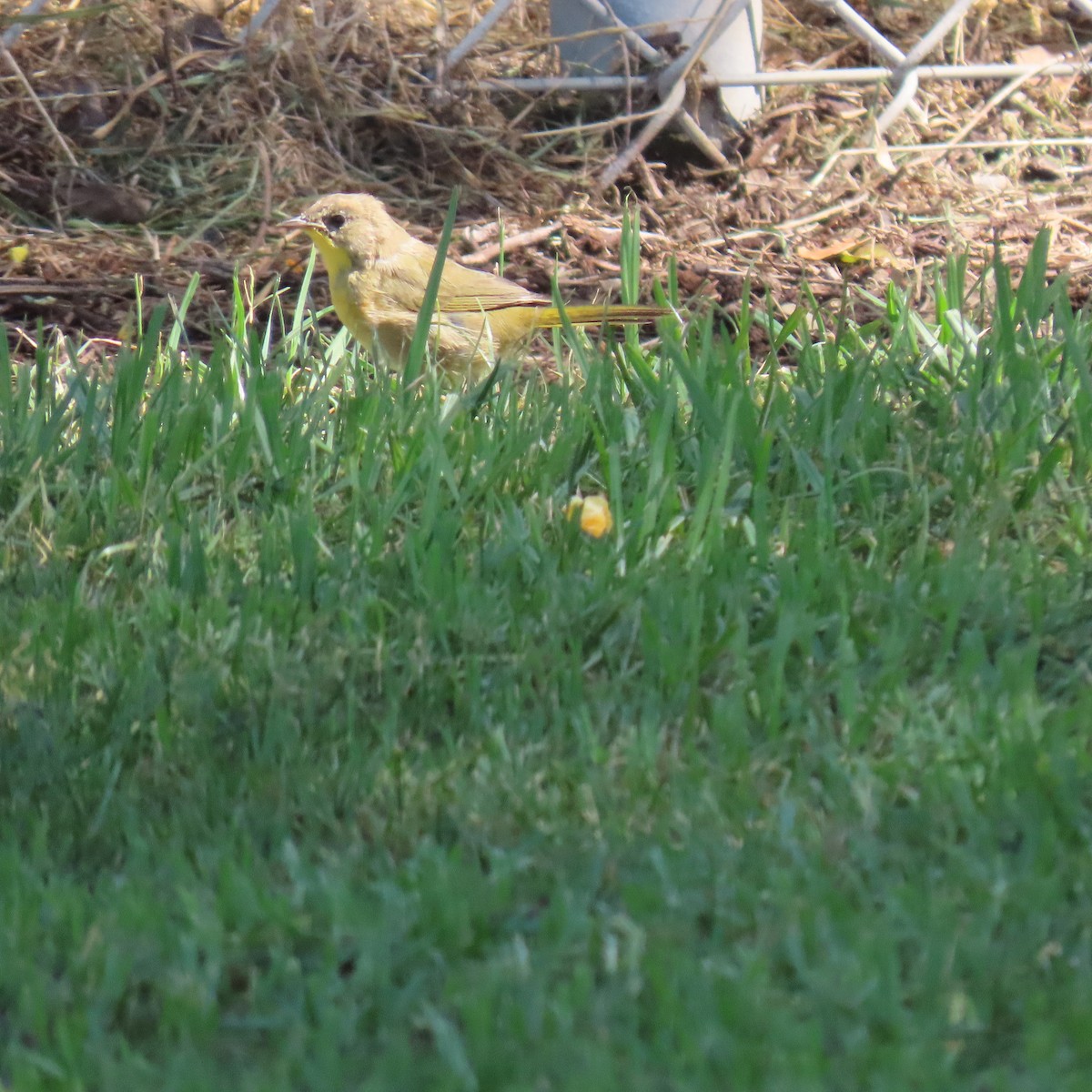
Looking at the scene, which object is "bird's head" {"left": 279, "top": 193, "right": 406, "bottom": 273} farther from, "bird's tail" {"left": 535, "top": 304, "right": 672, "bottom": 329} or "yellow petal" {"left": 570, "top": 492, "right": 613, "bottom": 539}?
"yellow petal" {"left": 570, "top": 492, "right": 613, "bottom": 539}

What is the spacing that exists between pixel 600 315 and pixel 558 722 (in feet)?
7.96

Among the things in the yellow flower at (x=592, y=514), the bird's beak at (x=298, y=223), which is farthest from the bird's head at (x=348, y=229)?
the yellow flower at (x=592, y=514)

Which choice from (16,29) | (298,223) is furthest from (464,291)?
(16,29)

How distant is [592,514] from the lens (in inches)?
138

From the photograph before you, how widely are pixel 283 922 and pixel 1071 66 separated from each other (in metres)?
6.67

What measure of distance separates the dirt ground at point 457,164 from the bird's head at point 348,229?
0.26 metres

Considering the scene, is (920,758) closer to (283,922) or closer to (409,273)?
(283,922)

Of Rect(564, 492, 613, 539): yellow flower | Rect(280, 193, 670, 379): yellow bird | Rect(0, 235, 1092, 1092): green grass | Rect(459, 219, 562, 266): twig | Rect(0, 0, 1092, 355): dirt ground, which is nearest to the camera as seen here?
Rect(0, 235, 1092, 1092): green grass

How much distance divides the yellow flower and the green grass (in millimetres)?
48

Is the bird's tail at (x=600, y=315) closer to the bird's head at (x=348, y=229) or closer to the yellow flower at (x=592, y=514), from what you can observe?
the bird's head at (x=348, y=229)

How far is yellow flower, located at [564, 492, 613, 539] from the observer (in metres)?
3.43

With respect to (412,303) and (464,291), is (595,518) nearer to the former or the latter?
(464,291)

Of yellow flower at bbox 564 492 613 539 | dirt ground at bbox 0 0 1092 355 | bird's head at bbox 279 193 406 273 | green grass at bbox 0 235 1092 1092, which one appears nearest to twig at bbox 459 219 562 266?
dirt ground at bbox 0 0 1092 355

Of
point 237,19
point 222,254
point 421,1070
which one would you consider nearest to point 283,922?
point 421,1070
